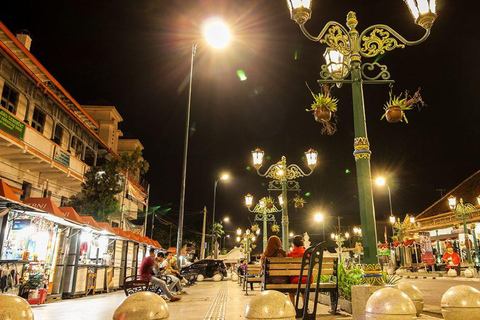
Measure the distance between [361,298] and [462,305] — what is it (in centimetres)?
149

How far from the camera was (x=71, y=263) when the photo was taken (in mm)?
Result: 13578

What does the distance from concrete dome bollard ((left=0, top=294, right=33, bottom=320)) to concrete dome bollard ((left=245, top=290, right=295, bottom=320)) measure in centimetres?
246

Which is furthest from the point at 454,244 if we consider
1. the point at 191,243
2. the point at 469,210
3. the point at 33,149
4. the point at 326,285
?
the point at 191,243

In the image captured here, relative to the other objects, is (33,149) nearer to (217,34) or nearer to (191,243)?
(217,34)

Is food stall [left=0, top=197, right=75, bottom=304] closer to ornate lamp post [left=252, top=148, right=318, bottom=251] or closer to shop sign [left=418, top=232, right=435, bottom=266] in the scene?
ornate lamp post [left=252, top=148, right=318, bottom=251]

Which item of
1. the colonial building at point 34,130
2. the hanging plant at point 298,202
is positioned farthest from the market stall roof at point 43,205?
the hanging plant at point 298,202

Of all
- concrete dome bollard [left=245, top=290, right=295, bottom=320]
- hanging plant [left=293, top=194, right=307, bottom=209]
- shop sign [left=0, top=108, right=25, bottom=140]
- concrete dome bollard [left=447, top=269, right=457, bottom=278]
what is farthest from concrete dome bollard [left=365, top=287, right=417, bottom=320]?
concrete dome bollard [left=447, top=269, right=457, bottom=278]

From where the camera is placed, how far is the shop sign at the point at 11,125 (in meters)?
15.0

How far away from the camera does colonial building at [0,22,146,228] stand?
16484 mm

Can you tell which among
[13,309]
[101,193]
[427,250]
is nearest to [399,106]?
[13,309]

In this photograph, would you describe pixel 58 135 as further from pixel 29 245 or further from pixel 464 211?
pixel 464 211

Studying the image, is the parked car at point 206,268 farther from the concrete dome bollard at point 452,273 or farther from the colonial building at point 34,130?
the concrete dome bollard at point 452,273

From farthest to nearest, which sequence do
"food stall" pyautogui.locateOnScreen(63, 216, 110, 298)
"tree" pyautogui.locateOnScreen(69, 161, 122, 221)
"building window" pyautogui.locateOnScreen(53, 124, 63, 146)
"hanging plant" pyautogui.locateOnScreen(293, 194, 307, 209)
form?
1. "building window" pyautogui.locateOnScreen(53, 124, 63, 146)
2. "tree" pyautogui.locateOnScreen(69, 161, 122, 221)
3. "hanging plant" pyautogui.locateOnScreen(293, 194, 307, 209)
4. "food stall" pyautogui.locateOnScreen(63, 216, 110, 298)

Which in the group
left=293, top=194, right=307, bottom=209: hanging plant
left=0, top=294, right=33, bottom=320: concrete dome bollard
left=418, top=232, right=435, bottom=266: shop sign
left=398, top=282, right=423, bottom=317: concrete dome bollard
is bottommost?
left=398, top=282, right=423, bottom=317: concrete dome bollard
